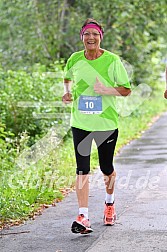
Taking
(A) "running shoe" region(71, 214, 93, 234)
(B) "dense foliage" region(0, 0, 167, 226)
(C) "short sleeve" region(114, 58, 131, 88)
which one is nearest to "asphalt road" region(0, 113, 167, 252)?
(A) "running shoe" region(71, 214, 93, 234)

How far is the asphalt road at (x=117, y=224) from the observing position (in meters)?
6.27

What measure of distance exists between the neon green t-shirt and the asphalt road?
43.2 inches

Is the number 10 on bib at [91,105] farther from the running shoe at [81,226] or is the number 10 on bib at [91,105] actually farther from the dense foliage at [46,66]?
the dense foliage at [46,66]

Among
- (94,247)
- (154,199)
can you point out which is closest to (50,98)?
Result: (154,199)

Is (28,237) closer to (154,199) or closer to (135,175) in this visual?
(154,199)

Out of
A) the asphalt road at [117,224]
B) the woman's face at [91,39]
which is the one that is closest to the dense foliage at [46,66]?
the asphalt road at [117,224]

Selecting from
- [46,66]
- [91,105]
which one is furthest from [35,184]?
[46,66]

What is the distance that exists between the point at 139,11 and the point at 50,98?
7155mm

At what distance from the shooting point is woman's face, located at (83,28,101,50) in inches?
268

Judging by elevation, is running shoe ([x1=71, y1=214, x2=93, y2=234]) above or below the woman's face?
below

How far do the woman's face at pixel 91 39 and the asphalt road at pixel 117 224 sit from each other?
1890mm

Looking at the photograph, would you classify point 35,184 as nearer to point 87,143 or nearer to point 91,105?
point 87,143

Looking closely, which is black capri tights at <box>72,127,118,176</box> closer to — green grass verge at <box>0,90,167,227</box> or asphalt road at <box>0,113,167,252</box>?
asphalt road at <box>0,113,167,252</box>

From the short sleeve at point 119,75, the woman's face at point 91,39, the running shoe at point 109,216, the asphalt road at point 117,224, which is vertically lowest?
the asphalt road at point 117,224
